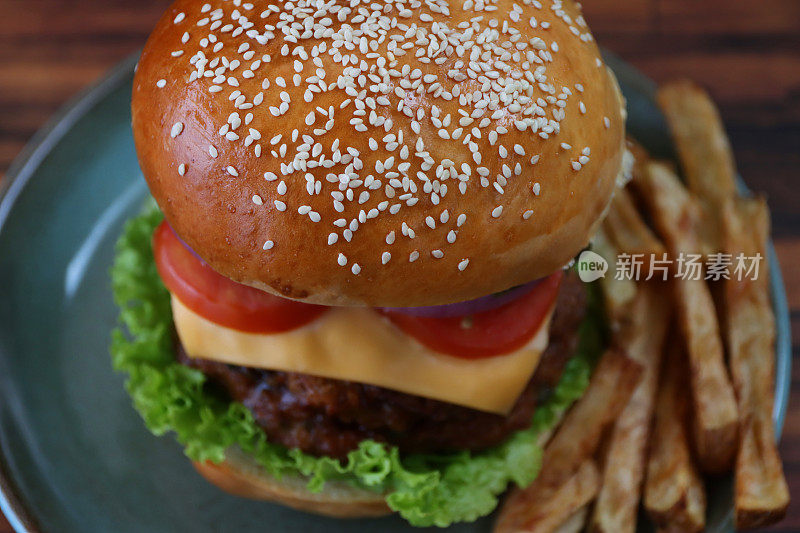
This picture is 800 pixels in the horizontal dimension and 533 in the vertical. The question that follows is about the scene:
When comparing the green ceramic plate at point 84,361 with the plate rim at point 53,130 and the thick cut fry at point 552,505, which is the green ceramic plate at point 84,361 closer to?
the plate rim at point 53,130

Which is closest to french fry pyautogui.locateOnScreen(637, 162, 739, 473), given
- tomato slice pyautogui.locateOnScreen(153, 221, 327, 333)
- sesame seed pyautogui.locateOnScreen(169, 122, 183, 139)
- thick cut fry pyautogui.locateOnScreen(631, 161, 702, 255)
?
thick cut fry pyautogui.locateOnScreen(631, 161, 702, 255)

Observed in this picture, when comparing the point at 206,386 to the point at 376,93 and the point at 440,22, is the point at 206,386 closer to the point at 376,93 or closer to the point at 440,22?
the point at 376,93

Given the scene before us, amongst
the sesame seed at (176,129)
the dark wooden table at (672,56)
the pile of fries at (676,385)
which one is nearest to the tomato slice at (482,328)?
the pile of fries at (676,385)

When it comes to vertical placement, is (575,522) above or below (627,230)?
below

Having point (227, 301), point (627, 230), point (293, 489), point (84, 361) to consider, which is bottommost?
point (627, 230)

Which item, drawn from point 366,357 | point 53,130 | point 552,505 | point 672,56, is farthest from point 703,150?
point 53,130

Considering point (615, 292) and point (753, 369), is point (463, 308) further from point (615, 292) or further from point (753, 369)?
point (753, 369)
